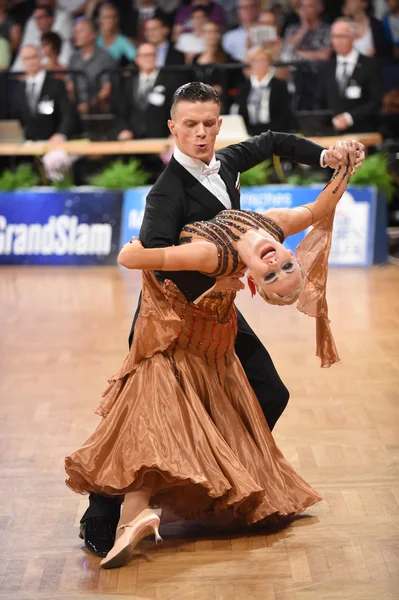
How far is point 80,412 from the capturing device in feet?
17.6

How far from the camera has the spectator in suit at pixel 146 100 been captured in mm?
10477

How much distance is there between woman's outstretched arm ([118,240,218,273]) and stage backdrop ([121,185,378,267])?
233 inches

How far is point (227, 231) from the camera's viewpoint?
11.1 feet

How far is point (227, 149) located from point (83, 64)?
26.2ft

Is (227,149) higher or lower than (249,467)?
higher

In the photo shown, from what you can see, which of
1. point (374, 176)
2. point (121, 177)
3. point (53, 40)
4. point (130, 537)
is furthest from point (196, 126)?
point (53, 40)

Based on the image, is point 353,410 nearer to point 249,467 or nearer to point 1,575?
point 249,467

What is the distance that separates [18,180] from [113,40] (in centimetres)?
259

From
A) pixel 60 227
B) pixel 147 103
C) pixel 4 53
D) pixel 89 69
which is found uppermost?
pixel 4 53

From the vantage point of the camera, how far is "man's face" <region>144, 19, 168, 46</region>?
438 inches

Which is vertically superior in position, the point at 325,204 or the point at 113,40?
the point at 325,204

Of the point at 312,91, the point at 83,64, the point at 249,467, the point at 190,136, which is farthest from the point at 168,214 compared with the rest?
the point at 83,64

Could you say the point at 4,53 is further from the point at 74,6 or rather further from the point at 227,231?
the point at 227,231

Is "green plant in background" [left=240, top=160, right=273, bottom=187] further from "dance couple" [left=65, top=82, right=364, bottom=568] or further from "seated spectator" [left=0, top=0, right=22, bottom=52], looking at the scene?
"dance couple" [left=65, top=82, right=364, bottom=568]
